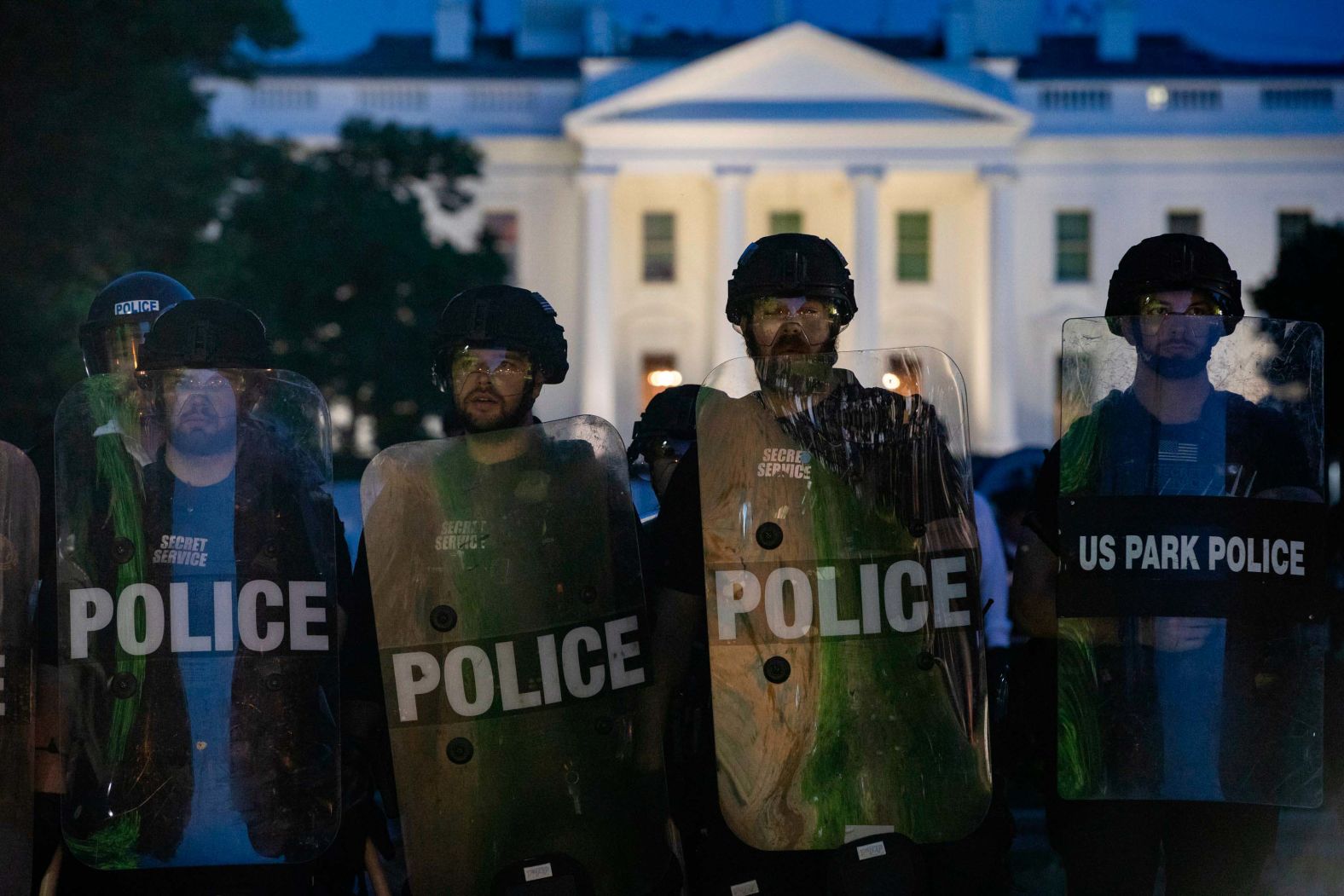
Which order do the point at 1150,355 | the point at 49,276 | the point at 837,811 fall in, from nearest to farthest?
the point at 837,811 → the point at 1150,355 → the point at 49,276

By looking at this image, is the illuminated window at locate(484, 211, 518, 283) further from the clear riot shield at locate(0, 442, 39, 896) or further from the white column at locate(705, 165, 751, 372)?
the clear riot shield at locate(0, 442, 39, 896)

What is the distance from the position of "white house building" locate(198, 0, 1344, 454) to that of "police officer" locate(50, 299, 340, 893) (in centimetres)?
3376

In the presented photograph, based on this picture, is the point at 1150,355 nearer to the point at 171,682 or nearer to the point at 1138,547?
the point at 1138,547

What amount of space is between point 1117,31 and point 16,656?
42298 millimetres

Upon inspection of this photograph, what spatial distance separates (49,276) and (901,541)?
12.1 meters

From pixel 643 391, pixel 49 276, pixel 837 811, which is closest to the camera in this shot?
pixel 837 811

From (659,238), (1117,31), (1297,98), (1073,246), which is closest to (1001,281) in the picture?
(1073,246)

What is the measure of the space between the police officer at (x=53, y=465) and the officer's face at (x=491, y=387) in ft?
2.57

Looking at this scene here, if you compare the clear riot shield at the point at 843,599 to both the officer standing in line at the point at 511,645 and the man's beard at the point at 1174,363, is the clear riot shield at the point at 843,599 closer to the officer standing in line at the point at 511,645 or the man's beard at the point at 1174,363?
the officer standing in line at the point at 511,645

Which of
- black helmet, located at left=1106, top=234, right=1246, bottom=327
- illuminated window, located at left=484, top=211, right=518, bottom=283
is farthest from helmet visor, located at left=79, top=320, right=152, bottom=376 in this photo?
illuminated window, located at left=484, top=211, right=518, bottom=283

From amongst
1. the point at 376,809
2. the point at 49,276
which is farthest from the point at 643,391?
the point at 376,809

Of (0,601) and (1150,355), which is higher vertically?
(1150,355)

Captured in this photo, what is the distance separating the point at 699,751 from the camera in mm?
3879

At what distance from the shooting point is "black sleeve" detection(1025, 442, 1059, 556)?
379cm
